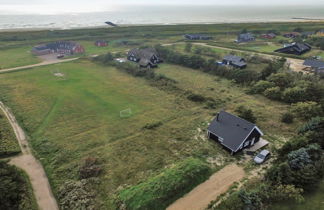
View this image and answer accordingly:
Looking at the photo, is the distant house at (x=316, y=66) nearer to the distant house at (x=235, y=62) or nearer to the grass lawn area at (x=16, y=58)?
the distant house at (x=235, y=62)

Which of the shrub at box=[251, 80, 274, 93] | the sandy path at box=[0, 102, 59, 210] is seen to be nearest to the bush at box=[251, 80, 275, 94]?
the shrub at box=[251, 80, 274, 93]

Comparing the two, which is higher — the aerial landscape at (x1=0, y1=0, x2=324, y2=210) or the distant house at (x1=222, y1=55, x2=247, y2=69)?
the distant house at (x1=222, y1=55, x2=247, y2=69)

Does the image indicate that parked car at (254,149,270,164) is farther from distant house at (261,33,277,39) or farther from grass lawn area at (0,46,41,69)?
distant house at (261,33,277,39)

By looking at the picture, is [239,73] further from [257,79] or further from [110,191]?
[110,191]

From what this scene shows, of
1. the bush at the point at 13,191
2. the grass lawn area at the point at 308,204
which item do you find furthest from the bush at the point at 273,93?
the bush at the point at 13,191

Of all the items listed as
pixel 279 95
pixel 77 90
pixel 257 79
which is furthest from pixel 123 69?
pixel 279 95

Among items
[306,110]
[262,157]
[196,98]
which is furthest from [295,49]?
[262,157]

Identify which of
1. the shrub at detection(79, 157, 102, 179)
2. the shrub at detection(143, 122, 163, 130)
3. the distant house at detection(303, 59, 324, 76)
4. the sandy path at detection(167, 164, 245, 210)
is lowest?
the sandy path at detection(167, 164, 245, 210)
